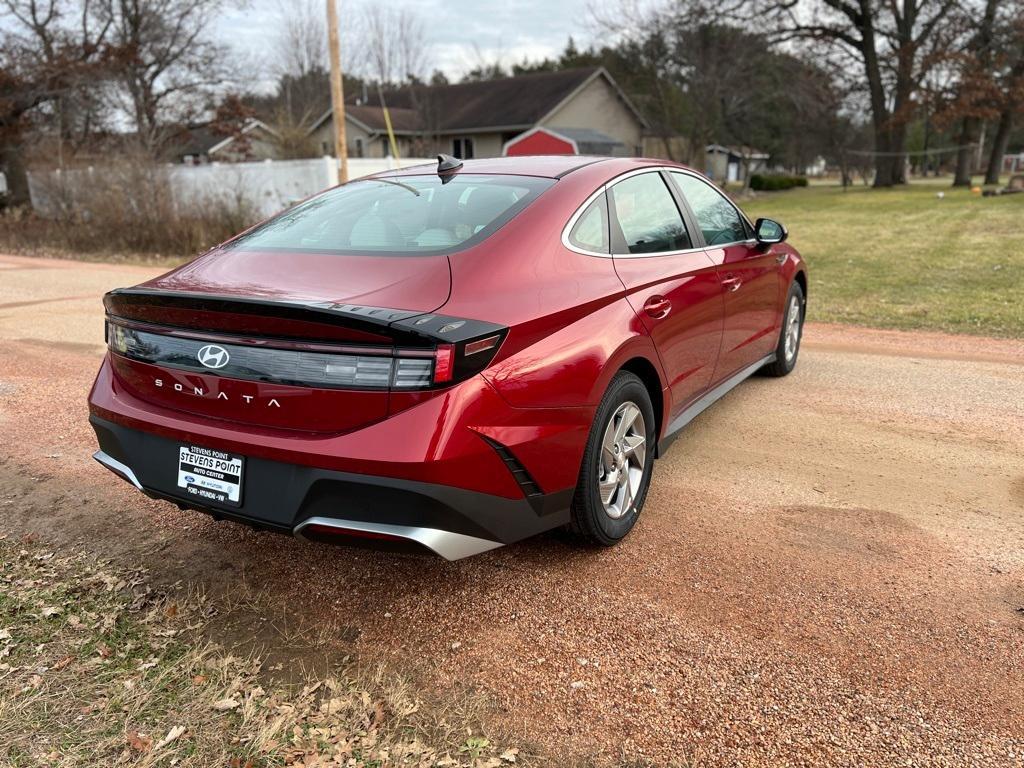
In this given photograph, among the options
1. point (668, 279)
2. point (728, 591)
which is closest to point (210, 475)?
point (728, 591)

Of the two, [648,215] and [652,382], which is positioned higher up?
[648,215]

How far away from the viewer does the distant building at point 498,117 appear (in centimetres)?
3922

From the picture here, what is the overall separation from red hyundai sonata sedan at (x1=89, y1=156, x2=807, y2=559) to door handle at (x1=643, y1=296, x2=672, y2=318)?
0.4 inches

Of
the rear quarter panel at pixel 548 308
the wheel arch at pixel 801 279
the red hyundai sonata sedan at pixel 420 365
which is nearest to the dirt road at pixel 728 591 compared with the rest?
the red hyundai sonata sedan at pixel 420 365

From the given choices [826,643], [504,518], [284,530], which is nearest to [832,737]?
[826,643]

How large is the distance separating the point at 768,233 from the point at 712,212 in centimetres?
58

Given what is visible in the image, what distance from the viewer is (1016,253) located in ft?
42.9

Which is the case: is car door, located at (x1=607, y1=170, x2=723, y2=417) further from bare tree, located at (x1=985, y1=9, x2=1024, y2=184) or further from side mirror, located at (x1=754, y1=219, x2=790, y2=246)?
bare tree, located at (x1=985, y1=9, x2=1024, y2=184)

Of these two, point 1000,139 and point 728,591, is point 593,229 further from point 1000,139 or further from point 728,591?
point 1000,139

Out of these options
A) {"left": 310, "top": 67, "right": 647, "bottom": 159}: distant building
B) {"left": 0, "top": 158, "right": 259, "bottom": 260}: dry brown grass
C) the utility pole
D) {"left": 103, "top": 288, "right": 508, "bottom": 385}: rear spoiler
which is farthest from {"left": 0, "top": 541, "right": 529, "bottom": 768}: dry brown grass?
{"left": 310, "top": 67, "right": 647, "bottom": 159}: distant building

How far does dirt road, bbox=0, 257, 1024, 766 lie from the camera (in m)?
2.35

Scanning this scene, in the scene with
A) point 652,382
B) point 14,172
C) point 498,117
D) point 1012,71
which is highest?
point 1012,71

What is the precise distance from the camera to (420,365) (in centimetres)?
240

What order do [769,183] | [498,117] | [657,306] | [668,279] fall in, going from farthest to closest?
[769,183], [498,117], [668,279], [657,306]
